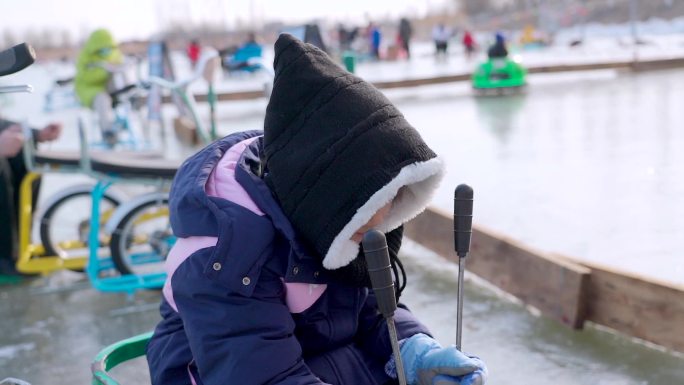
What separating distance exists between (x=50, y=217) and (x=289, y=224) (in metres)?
2.53

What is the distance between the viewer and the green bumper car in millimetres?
11500

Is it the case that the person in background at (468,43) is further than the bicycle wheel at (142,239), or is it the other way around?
the person in background at (468,43)

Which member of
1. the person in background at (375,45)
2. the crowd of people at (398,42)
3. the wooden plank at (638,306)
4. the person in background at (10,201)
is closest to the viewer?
the wooden plank at (638,306)

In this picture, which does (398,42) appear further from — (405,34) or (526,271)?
(526,271)

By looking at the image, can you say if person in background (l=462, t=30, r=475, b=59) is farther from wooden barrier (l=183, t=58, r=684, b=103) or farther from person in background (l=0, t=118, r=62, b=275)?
person in background (l=0, t=118, r=62, b=275)

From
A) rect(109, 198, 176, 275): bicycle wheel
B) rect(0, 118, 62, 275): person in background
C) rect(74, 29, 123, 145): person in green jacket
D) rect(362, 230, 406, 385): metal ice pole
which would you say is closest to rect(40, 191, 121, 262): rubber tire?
rect(0, 118, 62, 275): person in background

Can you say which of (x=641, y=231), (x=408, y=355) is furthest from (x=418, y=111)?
(x=408, y=355)

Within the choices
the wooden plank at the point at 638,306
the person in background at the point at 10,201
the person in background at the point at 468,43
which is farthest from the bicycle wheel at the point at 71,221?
the person in background at the point at 468,43

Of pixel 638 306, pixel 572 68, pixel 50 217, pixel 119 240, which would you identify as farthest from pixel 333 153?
pixel 572 68

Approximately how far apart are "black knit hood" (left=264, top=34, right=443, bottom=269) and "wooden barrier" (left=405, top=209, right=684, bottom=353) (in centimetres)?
131

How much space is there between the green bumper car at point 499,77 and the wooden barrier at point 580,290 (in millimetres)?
8740

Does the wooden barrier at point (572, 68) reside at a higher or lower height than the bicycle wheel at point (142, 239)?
lower

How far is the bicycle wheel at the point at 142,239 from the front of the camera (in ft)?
10.7

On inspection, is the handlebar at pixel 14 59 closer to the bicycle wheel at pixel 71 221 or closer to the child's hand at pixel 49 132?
the bicycle wheel at pixel 71 221
